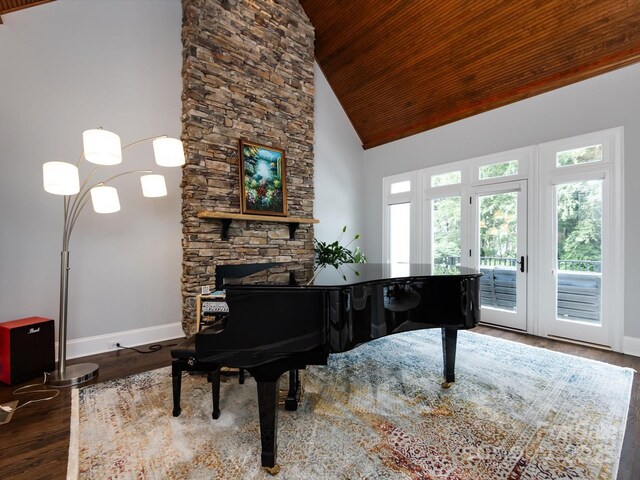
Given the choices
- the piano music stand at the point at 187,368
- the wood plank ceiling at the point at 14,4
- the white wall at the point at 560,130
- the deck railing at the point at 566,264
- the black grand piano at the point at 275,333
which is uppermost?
the wood plank ceiling at the point at 14,4

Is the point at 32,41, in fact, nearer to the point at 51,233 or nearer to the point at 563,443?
the point at 51,233

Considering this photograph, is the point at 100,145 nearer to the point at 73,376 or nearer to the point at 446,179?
the point at 73,376

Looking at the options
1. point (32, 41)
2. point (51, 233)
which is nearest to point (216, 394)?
point (51, 233)

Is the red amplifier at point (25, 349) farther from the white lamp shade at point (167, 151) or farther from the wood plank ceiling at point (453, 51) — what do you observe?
the wood plank ceiling at point (453, 51)

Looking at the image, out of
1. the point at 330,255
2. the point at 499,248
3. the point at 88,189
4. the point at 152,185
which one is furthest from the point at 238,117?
the point at 499,248

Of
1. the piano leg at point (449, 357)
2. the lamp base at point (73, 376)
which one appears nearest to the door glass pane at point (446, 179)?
the piano leg at point (449, 357)

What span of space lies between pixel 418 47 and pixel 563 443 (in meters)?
4.51

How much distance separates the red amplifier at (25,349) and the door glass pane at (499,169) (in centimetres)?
523

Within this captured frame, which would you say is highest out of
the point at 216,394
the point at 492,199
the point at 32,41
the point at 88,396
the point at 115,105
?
the point at 32,41

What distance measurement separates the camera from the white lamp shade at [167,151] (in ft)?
8.55

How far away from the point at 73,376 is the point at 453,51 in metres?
5.43

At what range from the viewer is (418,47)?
425cm

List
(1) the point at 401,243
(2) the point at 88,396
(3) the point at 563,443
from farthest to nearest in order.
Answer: (1) the point at 401,243 < (2) the point at 88,396 < (3) the point at 563,443

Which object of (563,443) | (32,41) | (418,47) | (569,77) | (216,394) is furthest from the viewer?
(418,47)
